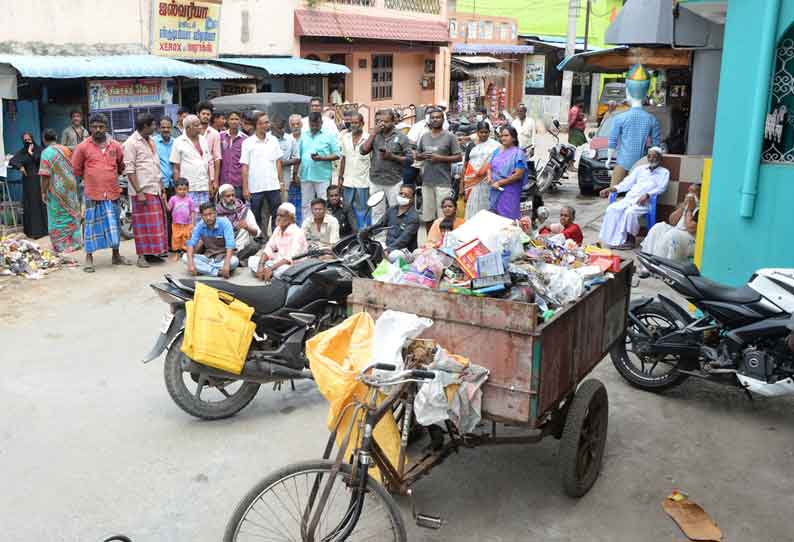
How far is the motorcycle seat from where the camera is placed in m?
5.45

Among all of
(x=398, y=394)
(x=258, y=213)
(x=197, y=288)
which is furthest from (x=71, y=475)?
(x=258, y=213)

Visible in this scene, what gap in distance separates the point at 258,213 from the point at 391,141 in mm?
1974

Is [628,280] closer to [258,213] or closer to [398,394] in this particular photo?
[398,394]

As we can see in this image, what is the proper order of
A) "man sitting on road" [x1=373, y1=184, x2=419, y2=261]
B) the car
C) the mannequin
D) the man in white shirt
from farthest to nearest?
the car → the mannequin → the man in white shirt → "man sitting on road" [x1=373, y1=184, x2=419, y2=261]

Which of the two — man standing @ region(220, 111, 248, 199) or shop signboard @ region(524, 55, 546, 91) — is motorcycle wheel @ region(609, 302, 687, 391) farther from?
shop signboard @ region(524, 55, 546, 91)

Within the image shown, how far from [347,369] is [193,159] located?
6.88m

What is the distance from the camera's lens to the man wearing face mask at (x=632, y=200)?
1035cm

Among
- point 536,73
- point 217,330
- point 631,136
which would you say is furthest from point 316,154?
point 536,73

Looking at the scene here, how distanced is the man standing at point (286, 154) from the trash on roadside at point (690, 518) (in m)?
7.65

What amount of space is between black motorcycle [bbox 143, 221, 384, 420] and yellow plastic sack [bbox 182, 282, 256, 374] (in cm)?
17

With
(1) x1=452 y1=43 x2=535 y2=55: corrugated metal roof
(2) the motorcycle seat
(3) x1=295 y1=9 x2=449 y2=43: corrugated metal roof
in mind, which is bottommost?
(2) the motorcycle seat

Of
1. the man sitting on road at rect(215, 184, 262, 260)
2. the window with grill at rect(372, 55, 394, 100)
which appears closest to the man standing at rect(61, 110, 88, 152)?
the man sitting on road at rect(215, 184, 262, 260)

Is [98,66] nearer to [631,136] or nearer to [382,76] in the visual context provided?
[631,136]

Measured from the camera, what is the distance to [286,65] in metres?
17.2
